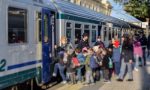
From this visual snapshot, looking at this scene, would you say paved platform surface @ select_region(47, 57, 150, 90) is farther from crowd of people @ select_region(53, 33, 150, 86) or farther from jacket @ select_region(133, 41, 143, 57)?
jacket @ select_region(133, 41, 143, 57)

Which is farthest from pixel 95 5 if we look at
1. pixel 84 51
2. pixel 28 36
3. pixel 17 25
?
pixel 17 25

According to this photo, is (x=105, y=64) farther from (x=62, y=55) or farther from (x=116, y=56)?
(x=62, y=55)

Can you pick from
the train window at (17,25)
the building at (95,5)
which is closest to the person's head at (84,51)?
the train window at (17,25)

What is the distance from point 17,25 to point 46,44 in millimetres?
2829

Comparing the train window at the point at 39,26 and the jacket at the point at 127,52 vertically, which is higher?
the train window at the point at 39,26

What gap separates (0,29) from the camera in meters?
10.2

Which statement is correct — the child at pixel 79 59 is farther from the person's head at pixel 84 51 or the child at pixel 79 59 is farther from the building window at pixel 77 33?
the building window at pixel 77 33

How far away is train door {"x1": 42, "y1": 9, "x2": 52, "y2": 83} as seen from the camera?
13.7 metres

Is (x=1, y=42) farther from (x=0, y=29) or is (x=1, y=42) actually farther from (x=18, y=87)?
(x=18, y=87)

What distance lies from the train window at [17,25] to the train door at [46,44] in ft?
5.97

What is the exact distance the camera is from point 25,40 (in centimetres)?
1189

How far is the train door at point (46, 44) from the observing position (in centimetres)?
1367

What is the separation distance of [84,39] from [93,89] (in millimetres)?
3539

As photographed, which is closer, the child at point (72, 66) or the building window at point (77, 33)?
the child at point (72, 66)
